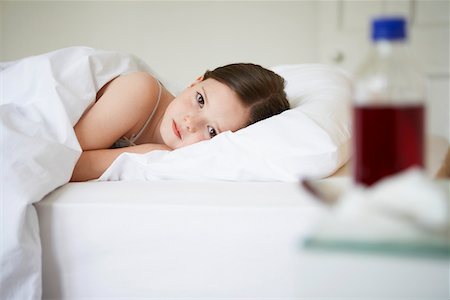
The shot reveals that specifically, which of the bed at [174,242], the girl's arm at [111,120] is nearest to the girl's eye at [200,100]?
the girl's arm at [111,120]

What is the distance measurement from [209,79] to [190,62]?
4.79 feet

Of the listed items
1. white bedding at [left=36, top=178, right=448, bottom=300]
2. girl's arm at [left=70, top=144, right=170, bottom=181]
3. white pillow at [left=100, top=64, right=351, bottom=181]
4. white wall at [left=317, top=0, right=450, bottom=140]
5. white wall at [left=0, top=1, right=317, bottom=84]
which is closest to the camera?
white bedding at [left=36, top=178, right=448, bottom=300]

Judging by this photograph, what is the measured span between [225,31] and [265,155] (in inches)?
70.5

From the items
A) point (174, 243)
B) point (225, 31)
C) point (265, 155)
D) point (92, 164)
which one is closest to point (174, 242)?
point (174, 243)

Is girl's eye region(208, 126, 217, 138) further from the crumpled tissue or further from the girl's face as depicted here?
the crumpled tissue

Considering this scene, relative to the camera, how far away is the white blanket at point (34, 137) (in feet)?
Answer: 3.05

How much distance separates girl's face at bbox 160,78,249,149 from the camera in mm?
1305

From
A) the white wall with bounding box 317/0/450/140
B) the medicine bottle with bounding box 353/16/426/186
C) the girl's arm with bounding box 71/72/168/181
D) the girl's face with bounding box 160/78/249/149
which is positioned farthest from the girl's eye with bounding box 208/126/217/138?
the white wall with bounding box 317/0/450/140

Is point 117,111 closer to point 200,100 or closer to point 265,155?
point 200,100

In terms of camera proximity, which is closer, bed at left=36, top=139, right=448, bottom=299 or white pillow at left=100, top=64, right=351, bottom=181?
bed at left=36, top=139, right=448, bottom=299

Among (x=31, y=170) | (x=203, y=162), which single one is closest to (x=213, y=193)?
(x=203, y=162)

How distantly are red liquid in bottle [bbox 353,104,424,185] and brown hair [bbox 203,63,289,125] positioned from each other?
2.62 ft

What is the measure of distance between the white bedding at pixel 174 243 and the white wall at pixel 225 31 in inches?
73.0

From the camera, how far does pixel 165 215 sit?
0.92 m
